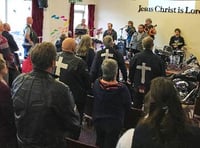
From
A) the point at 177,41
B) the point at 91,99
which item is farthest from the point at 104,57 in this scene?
the point at 177,41

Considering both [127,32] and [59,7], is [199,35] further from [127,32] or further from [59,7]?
[59,7]

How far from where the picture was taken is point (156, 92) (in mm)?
1757

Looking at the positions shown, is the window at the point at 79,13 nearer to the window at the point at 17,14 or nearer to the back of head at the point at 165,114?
the window at the point at 17,14

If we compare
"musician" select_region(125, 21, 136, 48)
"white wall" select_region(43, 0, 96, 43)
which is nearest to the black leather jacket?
"white wall" select_region(43, 0, 96, 43)

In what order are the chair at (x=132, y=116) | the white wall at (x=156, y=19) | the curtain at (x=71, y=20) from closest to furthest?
1. the chair at (x=132, y=116)
2. the white wall at (x=156, y=19)
3. the curtain at (x=71, y=20)

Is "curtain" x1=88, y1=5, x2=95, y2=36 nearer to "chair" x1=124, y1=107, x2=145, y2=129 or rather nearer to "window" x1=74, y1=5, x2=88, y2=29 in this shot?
"window" x1=74, y1=5, x2=88, y2=29

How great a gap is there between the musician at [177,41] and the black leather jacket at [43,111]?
9185 mm

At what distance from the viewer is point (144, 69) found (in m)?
4.82

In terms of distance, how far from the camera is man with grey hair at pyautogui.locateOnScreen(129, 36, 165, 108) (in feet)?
15.6

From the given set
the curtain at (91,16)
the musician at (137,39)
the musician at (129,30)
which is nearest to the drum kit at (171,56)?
the musician at (137,39)

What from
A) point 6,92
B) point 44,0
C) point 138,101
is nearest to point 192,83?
point 138,101

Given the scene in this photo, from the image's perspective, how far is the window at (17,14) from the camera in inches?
409

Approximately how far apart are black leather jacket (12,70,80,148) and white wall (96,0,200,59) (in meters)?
9.48

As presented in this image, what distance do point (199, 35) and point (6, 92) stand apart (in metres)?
9.49
